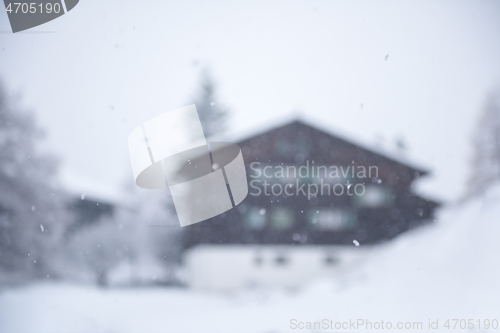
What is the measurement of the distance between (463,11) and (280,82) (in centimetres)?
130

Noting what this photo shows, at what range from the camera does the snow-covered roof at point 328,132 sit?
5.83 ft

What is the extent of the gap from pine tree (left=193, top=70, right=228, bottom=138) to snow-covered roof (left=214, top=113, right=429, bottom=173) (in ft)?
0.25

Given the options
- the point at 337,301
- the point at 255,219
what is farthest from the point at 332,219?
the point at 337,301

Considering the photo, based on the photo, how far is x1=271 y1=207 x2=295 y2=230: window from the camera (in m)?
2.11

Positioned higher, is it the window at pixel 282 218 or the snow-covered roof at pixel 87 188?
the snow-covered roof at pixel 87 188

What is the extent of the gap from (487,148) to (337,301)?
54.7 inches

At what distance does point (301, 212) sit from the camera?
6.83 ft

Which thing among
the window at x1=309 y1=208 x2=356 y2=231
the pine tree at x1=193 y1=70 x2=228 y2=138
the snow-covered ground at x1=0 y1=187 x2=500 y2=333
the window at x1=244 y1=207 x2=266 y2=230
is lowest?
the window at x1=309 y1=208 x2=356 y2=231

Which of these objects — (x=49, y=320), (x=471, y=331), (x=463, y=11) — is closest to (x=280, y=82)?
(x=463, y=11)

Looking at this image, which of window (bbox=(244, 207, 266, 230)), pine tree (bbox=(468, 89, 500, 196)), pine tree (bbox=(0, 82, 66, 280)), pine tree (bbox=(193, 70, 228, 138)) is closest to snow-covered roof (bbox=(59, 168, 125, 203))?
pine tree (bbox=(0, 82, 66, 280))

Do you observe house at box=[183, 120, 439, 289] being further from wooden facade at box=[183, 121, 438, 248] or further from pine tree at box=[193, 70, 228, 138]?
pine tree at box=[193, 70, 228, 138]

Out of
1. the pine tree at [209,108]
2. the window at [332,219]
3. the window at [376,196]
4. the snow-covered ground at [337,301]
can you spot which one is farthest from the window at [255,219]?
the window at [376,196]

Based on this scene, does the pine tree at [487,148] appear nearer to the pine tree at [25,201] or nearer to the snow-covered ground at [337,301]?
the snow-covered ground at [337,301]

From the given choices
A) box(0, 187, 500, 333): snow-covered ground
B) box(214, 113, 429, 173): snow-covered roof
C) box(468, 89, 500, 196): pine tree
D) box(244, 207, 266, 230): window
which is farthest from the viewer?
box(244, 207, 266, 230): window
